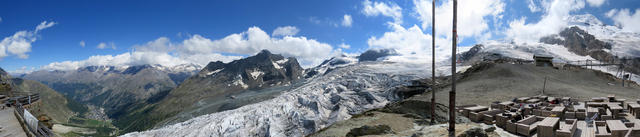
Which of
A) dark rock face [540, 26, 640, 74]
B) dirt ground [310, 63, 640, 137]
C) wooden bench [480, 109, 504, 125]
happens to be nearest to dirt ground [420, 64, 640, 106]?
dirt ground [310, 63, 640, 137]

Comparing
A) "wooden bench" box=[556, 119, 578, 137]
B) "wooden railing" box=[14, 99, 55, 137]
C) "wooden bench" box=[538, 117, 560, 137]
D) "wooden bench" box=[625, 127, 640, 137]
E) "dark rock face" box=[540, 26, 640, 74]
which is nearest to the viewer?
"wooden bench" box=[625, 127, 640, 137]

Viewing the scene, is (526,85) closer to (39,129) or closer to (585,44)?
(39,129)

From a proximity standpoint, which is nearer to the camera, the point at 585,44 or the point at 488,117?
the point at 488,117

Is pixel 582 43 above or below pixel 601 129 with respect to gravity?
above

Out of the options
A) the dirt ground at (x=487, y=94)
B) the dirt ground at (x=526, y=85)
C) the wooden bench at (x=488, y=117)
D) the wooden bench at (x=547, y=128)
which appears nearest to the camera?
the wooden bench at (x=547, y=128)

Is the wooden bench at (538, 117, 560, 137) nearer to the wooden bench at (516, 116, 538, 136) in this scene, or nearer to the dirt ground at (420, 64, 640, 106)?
the wooden bench at (516, 116, 538, 136)

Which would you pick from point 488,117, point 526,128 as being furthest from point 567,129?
point 488,117

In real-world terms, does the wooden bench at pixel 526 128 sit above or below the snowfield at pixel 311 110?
above

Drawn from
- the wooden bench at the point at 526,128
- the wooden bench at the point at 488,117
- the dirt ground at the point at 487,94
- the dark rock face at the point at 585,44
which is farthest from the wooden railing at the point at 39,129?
the dark rock face at the point at 585,44

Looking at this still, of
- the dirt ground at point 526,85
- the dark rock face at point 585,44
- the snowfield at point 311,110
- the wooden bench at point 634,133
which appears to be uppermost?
the dark rock face at point 585,44

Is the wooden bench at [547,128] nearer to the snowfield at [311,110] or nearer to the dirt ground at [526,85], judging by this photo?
the dirt ground at [526,85]

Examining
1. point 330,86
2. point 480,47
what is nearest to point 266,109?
point 330,86

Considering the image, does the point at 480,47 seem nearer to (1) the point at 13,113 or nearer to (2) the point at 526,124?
(2) the point at 526,124
